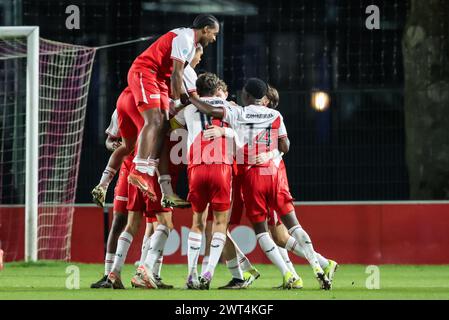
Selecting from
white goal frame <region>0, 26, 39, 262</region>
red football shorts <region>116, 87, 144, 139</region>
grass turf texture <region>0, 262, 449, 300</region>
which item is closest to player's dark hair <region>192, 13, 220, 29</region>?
red football shorts <region>116, 87, 144, 139</region>

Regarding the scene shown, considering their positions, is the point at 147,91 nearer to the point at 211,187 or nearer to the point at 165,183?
the point at 165,183

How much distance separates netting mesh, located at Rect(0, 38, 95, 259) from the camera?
54.7 feet

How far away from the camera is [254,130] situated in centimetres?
1130

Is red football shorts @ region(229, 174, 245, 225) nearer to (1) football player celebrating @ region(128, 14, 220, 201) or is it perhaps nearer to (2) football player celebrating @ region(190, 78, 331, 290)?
(2) football player celebrating @ region(190, 78, 331, 290)

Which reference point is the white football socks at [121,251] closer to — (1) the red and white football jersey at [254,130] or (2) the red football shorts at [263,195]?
(2) the red football shorts at [263,195]

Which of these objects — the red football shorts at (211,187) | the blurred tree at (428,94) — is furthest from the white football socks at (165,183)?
the blurred tree at (428,94)

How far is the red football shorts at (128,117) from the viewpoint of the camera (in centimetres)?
1143

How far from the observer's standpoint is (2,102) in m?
18.1

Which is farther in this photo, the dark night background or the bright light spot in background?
the bright light spot in background

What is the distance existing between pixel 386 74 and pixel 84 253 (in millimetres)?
5054

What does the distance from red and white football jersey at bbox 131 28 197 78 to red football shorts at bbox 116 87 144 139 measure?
294mm

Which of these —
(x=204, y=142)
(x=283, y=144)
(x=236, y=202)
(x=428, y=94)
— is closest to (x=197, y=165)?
(x=204, y=142)

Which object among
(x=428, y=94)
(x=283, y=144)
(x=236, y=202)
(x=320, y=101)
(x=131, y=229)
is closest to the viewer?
(x=131, y=229)

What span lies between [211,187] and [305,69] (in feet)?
26.7
